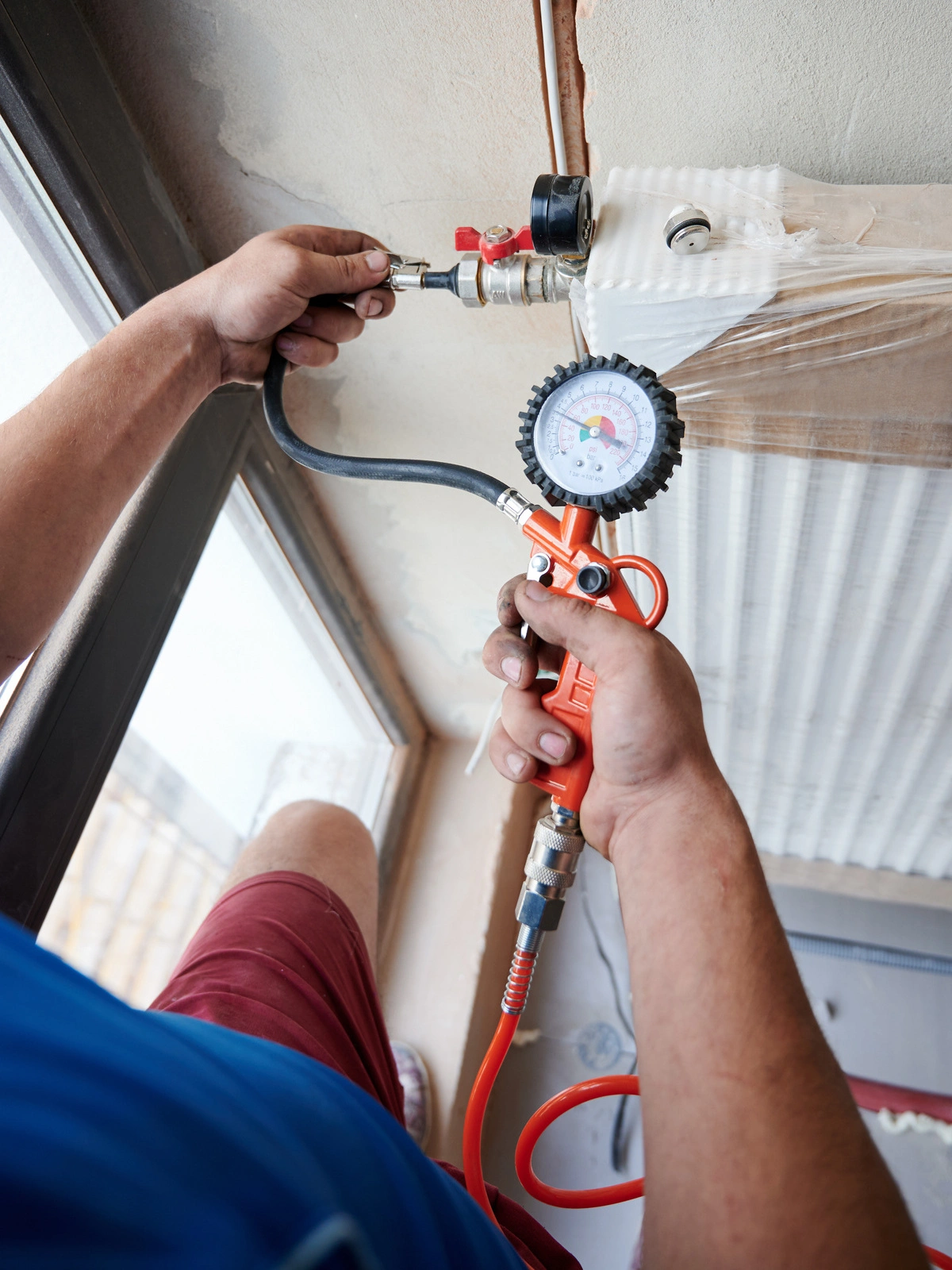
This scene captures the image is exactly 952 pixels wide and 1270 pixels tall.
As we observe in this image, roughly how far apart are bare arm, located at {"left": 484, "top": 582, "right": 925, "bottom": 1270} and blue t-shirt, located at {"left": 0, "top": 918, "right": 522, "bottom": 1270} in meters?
0.15

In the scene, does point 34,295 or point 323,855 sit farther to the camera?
point 323,855

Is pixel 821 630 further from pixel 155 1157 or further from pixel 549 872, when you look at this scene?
pixel 155 1157

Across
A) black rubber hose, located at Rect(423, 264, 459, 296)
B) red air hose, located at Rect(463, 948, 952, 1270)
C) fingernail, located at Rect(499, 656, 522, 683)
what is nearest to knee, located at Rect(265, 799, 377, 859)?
red air hose, located at Rect(463, 948, 952, 1270)

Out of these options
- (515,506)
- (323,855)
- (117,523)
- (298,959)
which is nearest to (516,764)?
(515,506)

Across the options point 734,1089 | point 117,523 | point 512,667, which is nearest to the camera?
point 734,1089

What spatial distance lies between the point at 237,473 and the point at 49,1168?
37.0 inches

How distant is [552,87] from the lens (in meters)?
0.77

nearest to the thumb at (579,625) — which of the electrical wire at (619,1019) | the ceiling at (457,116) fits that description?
the ceiling at (457,116)

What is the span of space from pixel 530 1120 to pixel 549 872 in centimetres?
29

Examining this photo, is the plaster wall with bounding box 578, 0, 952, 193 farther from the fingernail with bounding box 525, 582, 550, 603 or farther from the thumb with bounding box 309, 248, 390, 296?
the fingernail with bounding box 525, 582, 550, 603

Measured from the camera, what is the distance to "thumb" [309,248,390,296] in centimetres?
76

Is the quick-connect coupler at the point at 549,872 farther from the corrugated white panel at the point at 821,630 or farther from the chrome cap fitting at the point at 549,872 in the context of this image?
the corrugated white panel at the point at 821,630

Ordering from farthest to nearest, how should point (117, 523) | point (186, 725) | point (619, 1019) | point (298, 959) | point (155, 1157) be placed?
point (619, 1019)
point (186, 725)
point (117, 523)
point (298, 959)
point (155, 1157)

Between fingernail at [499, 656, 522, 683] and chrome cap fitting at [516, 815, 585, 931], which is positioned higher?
fingernail at [499, 656, 522, 683]
